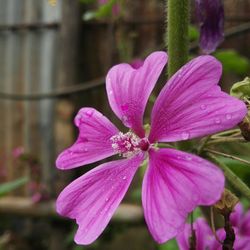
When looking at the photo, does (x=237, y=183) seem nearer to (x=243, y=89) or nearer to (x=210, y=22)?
(x=243, y=89)

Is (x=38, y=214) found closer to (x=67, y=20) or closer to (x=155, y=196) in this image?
(x=67, y=20)

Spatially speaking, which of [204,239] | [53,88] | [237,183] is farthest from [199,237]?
[53,88]

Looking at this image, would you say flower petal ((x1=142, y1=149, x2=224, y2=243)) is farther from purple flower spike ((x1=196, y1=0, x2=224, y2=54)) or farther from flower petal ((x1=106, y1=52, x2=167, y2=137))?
purple flower spike ((x1=196, y1=0, x2=224, y2=54))

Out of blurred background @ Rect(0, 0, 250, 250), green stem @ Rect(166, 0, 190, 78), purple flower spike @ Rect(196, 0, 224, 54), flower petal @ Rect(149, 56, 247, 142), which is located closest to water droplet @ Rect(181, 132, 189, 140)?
flower petal @ Rect(149, 56, 247, 142)

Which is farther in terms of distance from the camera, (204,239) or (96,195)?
(204,239)

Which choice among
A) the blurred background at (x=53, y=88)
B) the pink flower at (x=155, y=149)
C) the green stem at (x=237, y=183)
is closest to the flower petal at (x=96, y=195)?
the pink flower at (x=155, y=149)

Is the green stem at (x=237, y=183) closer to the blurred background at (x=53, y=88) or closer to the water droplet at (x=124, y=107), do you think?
the water droplet at (x=124, y=107)

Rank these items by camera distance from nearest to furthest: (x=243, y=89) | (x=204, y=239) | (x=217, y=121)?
(x=217, y=121) → (x=243, y=89) → (x=204, y=239)
